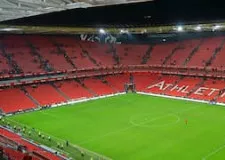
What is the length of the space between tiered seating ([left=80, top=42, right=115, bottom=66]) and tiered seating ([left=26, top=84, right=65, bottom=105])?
41.2 feet

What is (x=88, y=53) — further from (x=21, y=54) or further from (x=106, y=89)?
(x=21, y=54)

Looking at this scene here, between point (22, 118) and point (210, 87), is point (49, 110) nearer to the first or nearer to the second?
point (22, 118)

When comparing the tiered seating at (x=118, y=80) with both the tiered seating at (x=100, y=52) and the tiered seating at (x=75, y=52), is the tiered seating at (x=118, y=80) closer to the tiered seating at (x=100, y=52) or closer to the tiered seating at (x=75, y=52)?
the tiered seating at (x=100, y=52)

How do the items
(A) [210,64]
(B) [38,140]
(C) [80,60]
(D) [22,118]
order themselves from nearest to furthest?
(B) [38,140] < (D) [22,118] < (A) [210,64] < (C) [80,60]

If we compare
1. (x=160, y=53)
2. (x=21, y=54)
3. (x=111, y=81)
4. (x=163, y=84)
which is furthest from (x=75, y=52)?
(x=163, y=84)

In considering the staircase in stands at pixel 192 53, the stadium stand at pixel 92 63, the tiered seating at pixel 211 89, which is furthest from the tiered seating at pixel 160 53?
the tiered seating at pixel 211 89

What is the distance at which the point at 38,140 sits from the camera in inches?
1034

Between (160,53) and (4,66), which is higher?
(160,53)

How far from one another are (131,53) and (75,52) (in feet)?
37.4

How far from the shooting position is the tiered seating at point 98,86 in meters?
48.6

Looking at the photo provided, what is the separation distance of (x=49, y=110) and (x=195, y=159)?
21026 millimetres

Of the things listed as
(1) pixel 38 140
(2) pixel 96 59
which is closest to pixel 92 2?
(1) pixel 38 140

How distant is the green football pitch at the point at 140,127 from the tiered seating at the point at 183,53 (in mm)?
11988

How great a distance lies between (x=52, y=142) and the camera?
25562mm
